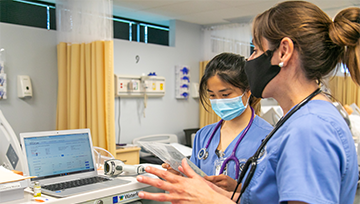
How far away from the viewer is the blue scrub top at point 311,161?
0.64m

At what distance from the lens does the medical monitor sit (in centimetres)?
157

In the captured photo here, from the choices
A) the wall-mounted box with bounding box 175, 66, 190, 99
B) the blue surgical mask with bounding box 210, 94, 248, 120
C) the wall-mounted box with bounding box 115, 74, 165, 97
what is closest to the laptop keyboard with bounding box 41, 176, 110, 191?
the blue surgical mask with bounding box 210, 94, 248, 120

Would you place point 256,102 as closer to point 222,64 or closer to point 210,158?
point 222,64

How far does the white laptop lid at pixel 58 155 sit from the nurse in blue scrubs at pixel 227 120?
2.27 feet

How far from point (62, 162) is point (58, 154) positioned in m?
0.05

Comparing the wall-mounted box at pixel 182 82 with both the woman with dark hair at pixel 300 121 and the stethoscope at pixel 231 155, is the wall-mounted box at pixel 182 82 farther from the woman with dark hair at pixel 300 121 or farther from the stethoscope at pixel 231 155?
the woman with dark hair at pixel 300 121

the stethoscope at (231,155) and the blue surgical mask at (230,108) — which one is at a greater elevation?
the blue surgical mask at (230,108)

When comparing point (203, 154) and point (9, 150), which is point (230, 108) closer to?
point (203, 154)

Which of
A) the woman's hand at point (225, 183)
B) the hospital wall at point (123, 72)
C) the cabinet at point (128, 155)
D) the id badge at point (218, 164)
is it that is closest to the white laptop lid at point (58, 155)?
the id badge at point (218, 164)

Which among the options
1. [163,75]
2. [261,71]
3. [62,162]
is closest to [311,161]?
[261,71]

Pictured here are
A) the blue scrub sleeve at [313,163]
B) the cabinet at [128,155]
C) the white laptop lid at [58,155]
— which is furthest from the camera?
the cabinet at [128,155]

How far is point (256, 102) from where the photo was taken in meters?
1.58

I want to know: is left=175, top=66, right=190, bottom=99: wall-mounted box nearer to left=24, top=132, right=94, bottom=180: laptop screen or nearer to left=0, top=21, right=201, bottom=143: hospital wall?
left=0, top=21, right=201, bottom=143: hospital wall

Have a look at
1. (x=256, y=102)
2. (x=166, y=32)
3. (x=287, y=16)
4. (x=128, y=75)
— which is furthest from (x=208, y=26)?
(x=287, y=16)
